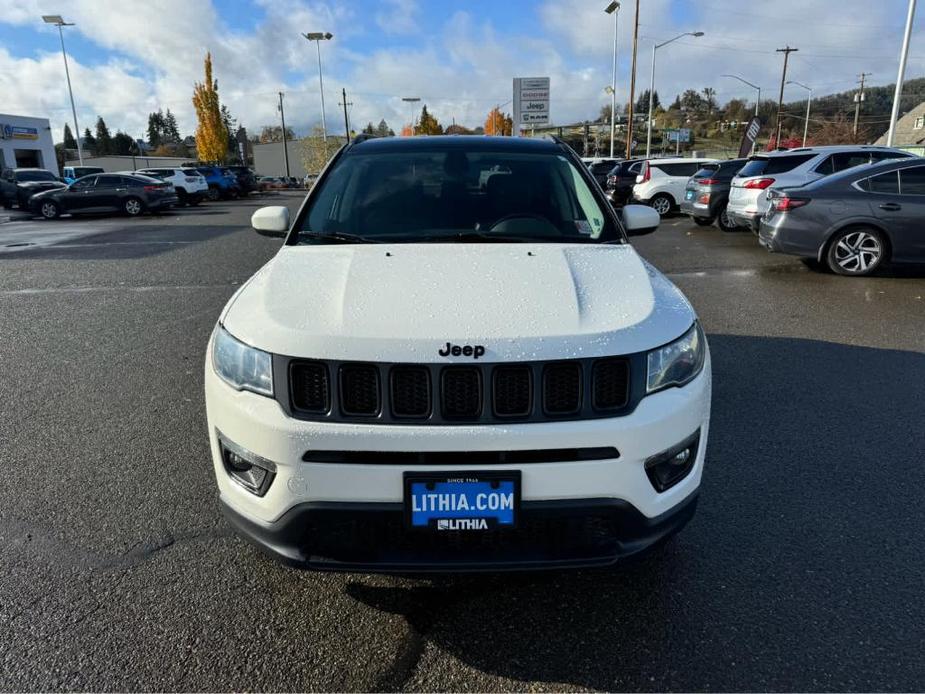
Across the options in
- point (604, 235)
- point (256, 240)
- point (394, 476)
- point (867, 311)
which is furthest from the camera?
point (256, 240)

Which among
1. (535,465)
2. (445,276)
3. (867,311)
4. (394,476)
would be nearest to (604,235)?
(445,276)

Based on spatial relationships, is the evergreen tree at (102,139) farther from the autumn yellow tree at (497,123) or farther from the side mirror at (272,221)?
the side mirror at (272,221)

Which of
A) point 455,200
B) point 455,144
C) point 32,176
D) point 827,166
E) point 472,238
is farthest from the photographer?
point 32,176

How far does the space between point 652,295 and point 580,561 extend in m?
1.02

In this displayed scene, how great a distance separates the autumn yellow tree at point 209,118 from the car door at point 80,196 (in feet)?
124

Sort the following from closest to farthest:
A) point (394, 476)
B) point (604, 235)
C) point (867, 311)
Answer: point (394, 476) < point (604, 235) < point (867, 311)

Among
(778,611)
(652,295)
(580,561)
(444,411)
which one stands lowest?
(778,611)

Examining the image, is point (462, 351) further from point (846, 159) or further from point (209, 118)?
point (209, 118)

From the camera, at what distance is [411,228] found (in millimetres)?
3234

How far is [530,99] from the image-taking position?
40.6 metres

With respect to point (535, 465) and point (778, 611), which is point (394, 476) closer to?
point (535, 465)

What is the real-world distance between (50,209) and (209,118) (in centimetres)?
3839

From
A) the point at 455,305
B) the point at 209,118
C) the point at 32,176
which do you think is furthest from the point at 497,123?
the point at 455,305

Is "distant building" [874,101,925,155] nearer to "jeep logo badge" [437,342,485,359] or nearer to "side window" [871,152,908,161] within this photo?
"side window" [871,152,908,161]
